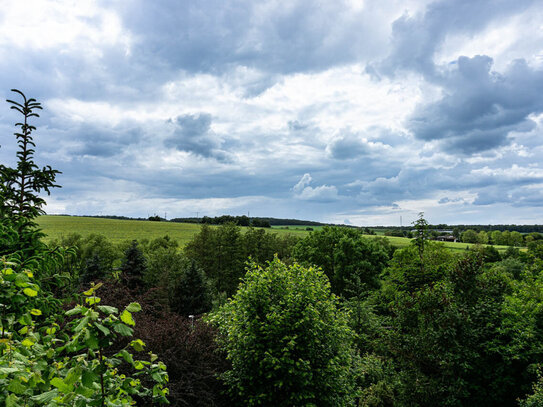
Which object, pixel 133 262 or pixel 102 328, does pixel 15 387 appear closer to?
pixel 102 328

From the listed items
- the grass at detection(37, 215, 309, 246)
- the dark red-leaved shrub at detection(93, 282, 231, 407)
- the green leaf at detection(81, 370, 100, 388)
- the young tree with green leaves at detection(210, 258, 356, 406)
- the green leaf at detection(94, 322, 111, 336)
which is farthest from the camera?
the grass at detection(37, 215, 309, 246)

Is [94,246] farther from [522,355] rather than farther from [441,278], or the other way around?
[522,355]

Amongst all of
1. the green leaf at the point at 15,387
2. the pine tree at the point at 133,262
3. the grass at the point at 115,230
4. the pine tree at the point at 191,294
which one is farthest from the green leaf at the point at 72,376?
the grass at the point at 115,230

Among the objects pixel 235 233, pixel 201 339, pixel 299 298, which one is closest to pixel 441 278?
pixel 299 298

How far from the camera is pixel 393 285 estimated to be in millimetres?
20328

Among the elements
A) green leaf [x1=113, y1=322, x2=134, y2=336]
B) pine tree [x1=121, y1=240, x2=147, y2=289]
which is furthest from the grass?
green leaf [x1=113, y1=322, x2=134, y2=336]

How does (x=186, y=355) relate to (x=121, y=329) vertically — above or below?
below

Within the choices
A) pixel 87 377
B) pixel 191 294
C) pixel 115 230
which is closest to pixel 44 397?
pixel 87 377

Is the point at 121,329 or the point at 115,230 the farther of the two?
the point at 115,230

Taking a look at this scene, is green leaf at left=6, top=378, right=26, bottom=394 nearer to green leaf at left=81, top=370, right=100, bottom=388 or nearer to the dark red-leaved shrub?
green leaf at left=81, top=370, right=100, bottom=388

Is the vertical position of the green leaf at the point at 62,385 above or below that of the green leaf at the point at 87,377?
below

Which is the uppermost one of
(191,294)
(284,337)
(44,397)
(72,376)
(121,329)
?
(121,329)

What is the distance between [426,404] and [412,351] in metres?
1.93

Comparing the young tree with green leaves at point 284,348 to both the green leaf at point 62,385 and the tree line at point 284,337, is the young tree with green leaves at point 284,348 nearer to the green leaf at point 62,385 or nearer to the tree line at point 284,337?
the tree line at point 284,337
